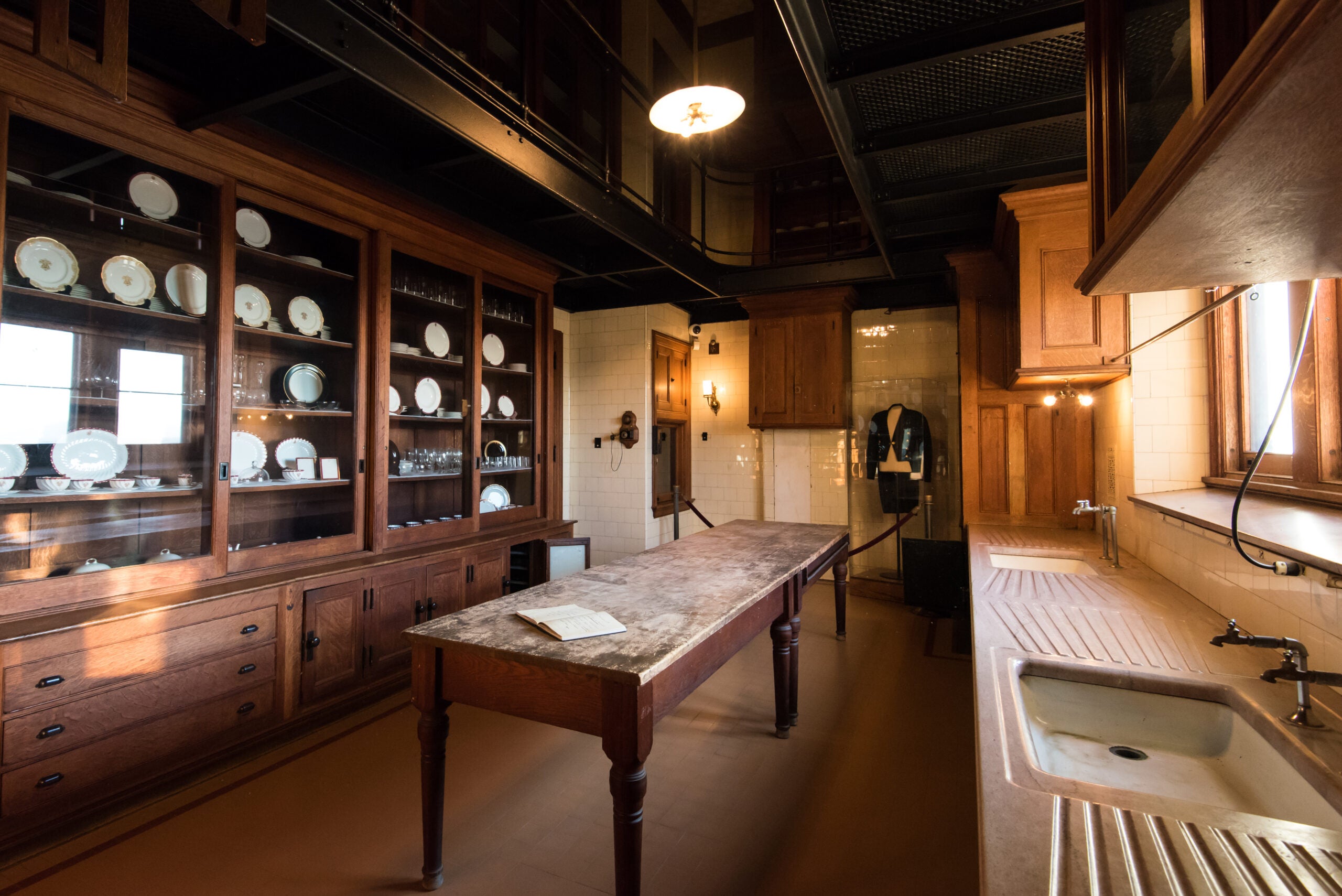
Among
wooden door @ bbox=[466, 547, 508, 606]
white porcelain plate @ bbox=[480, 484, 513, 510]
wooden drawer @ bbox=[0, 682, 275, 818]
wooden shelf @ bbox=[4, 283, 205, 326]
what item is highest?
wooden shelf @ bbox=[4, 283, 205, 326]

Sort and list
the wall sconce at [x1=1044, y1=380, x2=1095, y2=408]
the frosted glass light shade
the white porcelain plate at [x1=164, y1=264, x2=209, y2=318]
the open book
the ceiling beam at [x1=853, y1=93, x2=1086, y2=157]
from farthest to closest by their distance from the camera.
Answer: the wall sconce at [x1=1044, y1=380, x2=1095, y2=408]
the frosted glass light shade
the white porcelain plate at [x1=164, y1=264, x2=209, y2=318]
the ceiling beam at [x1=853, y1=93, x2=1086, y2=157]
the open book

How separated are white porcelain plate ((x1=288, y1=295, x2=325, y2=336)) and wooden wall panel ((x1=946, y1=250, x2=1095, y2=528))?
14.9ft

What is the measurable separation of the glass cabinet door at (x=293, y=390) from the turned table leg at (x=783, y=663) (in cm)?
248

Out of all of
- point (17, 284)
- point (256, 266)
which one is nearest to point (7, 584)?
point (17, 284)

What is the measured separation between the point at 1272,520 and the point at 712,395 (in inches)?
216

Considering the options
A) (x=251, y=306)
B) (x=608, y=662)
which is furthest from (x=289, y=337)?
(x=608, y=662)

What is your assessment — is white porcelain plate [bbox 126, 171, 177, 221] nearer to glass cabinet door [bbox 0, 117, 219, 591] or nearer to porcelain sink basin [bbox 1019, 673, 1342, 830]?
glass cabinet door [bbox 0, 117, 219, 591]

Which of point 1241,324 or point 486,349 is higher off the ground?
point 486,349

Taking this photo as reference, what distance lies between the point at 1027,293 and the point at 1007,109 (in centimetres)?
131

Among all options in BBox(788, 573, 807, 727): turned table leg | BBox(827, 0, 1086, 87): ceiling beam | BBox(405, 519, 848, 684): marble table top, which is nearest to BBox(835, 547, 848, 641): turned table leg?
BBox(405, 519, 848, 684): marble table top

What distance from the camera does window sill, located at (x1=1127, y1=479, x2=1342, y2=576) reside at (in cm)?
127

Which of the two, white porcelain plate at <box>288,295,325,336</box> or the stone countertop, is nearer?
the stone countertop

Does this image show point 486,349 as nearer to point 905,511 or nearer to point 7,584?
point 7,584

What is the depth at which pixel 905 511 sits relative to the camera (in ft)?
19.1
